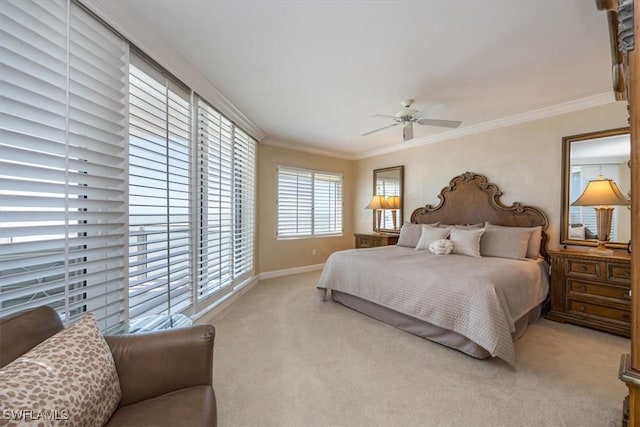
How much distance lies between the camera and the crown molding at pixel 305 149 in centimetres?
480

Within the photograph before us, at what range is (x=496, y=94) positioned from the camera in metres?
3.00

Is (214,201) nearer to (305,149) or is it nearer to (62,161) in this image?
(62,161)

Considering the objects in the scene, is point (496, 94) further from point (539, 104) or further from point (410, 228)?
point (410, 228)

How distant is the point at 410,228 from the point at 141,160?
3746 millimetres

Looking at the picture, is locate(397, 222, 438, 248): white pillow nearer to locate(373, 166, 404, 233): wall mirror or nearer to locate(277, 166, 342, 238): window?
locate(373, 166, 404, 233): wall mirror

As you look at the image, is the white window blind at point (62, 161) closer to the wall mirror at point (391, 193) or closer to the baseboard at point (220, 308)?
the baseboard at point (220, 308)

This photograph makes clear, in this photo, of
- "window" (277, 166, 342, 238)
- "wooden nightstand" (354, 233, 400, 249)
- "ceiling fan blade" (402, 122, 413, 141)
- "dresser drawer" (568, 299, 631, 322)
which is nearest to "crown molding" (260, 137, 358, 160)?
"window" (277, 166, 342, 238)

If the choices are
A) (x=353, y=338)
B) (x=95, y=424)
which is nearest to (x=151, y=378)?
(x=95, y=424)

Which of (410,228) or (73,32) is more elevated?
(73,32)

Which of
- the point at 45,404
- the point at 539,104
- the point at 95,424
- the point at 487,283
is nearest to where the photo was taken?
the point at 45,404

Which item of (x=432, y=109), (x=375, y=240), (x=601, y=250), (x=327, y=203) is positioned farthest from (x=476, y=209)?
(x=327, y=203)

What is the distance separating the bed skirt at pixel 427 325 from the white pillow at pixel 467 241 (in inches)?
33.3

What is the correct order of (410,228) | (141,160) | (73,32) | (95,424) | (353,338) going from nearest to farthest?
1. (95,424)
2. (73,32)
3. (141,160)
4. (353,338)
5. (410,228)

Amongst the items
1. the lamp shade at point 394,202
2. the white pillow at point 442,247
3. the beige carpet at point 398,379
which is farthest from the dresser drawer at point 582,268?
the lamp shade at point 394,202
